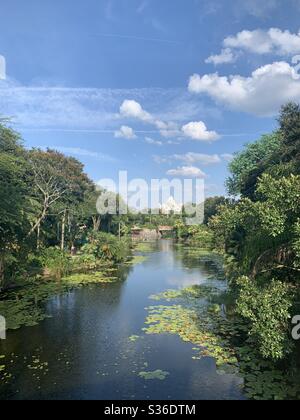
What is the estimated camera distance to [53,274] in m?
19.4

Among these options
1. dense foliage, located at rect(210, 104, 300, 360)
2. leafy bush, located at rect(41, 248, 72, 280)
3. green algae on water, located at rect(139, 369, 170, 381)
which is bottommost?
green algae on water, located at rect(139, 369, 170, 381)

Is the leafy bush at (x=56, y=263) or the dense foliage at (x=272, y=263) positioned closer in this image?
the dense foliage at (x=272, y=263)

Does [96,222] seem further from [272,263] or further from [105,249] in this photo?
[272,263]

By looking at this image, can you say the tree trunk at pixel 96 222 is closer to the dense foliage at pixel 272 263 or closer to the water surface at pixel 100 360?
the water surface at pixel 100 360

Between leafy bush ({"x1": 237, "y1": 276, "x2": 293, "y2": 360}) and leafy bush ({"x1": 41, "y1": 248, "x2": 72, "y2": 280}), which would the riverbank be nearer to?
leafy bush ({"x1": 237, "y1": 276, "x2": 293, "y2": 360})

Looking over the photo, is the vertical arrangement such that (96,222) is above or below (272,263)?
above

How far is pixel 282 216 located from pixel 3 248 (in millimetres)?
11777

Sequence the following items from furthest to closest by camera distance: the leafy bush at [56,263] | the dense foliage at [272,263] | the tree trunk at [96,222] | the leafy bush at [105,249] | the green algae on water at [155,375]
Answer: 1. the tree trunk at [96,222]
2. the leafy bush at [105,249]
3. the leafy bush at [56,263]
4. the green algae on water at [155,375]
5. the dense foliage at [272,263]

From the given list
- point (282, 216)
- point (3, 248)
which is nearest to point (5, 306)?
point (3, 248)

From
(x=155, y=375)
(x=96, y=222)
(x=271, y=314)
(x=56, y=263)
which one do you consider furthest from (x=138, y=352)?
(x=96, y=222)

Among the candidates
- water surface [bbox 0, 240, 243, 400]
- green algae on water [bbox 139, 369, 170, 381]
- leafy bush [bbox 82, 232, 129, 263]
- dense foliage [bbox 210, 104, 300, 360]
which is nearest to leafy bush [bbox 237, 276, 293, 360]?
dense foliage [bbox 210, 104, 300, 360]

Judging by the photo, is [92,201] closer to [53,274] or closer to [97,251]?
A: [97,251]

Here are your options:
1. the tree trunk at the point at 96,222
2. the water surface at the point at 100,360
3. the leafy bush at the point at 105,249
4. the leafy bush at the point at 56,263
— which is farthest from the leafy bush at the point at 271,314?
the tree trunk at the point at 96,222
